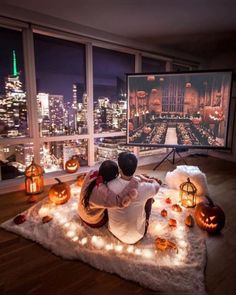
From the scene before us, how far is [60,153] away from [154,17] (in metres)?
Result: 2.50

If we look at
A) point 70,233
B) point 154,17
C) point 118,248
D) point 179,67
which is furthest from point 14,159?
point 179,67

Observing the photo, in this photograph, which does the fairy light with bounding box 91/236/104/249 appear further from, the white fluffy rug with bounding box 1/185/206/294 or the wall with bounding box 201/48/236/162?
the wall with bounding box 201/48/236/162

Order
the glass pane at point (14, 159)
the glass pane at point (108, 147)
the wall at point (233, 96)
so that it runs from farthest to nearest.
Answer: the wall at point (233, 96) < the glass pane at point (108, 147) < the glass pane at point (14, 159)

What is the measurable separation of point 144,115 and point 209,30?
1698 mm

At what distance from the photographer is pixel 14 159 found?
3311 mm

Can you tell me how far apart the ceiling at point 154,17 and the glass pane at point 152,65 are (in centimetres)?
42

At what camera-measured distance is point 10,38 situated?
3.01m

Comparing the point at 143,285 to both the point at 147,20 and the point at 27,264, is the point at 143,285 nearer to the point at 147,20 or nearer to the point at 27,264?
the point at 27,264

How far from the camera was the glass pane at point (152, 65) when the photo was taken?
460 centimetres

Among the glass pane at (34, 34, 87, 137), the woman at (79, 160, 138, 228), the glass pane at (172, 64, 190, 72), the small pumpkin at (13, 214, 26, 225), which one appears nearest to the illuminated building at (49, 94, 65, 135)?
the glass pane at (34, 34, 87, 137)

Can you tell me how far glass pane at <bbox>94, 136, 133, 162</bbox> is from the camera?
4.14m

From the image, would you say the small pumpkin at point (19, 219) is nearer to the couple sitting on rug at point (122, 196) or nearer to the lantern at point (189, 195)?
the couple sitting on rug at point (122, 196)

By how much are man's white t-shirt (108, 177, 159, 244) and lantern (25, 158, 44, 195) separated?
147cm

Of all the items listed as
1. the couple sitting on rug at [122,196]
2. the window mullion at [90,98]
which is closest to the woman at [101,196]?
the couple sitting on rug at [122,196]
